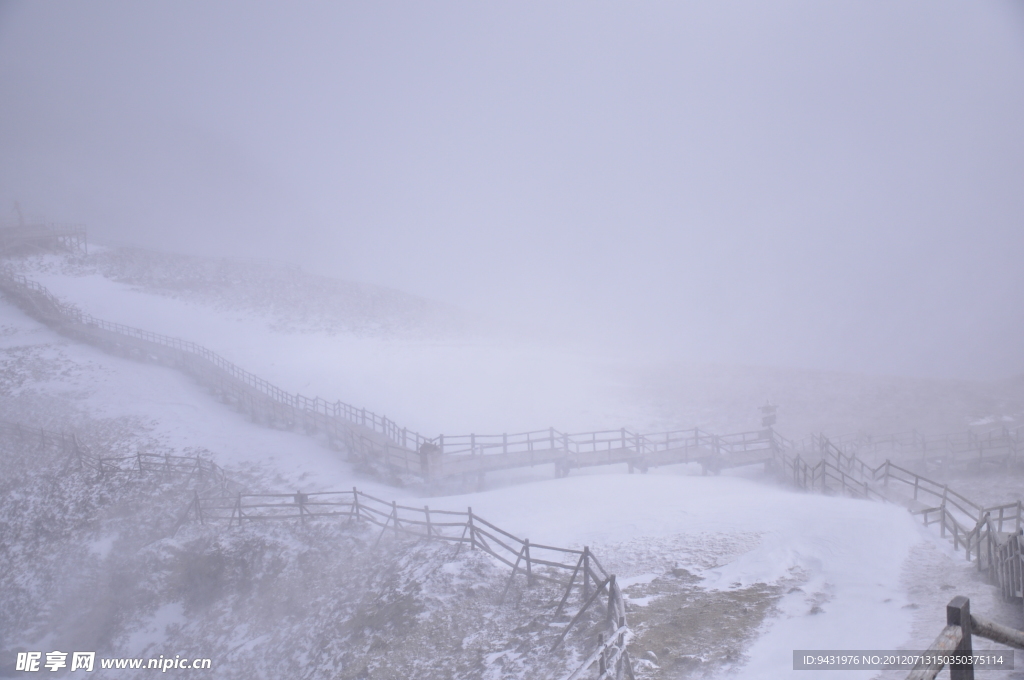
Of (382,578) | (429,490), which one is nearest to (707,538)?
(382,578)

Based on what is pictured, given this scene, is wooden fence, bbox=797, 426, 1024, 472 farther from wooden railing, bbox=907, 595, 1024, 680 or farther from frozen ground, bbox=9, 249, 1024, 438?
wooden railing, bbox=907, 595, 1024, 680

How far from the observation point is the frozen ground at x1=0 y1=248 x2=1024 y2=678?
10.8m

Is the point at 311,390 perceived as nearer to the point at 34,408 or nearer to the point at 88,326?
the point at 34,408

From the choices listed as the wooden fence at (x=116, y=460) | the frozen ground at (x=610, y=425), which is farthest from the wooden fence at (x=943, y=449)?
the wooden fence at (x=116, y=460)

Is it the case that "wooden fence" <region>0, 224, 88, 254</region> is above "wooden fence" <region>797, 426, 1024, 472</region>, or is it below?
above

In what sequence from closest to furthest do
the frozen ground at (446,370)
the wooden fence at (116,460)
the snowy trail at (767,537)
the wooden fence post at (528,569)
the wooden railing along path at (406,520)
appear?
the snowy trail at (767,537), the wooden railing along path at (406,520), the wooden fence post at (528,569), the wooden fence at (116,460), the frozen ground at (446,370)

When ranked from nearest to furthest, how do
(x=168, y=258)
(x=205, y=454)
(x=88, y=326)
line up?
(x=205, y=454), (x=88, y=326), (x=168, y=258)

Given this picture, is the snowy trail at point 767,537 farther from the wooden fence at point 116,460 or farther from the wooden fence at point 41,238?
the wooden fence at point 41,238

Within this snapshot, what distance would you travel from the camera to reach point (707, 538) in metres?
15.3

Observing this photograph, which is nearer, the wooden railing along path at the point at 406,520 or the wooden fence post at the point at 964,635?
the wooden fence post at the point at 964,635

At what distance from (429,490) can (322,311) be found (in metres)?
37.6

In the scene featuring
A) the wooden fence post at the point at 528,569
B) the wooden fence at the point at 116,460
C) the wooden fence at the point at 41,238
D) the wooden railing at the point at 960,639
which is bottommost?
the wooden fence post at the point at 528,569

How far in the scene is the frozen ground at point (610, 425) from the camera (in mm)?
10789

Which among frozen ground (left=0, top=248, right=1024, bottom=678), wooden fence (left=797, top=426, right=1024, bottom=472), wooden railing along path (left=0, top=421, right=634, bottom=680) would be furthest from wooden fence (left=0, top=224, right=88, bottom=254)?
wooden fence (left=797, top=426, right=1024, bottom=472)
